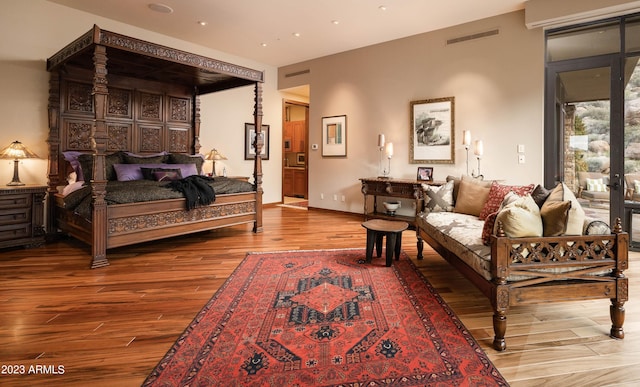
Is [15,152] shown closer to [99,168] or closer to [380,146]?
[99,168]

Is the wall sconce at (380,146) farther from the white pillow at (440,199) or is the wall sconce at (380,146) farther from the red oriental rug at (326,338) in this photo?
the red oriental rug at (326,338)

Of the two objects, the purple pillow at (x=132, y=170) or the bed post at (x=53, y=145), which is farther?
the purple pillow at (x=132, y=170)

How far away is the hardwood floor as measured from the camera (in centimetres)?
182

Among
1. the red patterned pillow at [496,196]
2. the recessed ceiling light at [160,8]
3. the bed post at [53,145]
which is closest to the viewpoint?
the red patterned pillow at [496,196]

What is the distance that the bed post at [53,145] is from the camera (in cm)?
470

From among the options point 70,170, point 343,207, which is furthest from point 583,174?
point 70,170

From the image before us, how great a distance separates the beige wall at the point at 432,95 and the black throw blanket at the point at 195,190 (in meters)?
3.16

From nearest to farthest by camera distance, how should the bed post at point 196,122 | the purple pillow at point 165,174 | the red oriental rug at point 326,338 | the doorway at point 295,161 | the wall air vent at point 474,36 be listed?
the red oriental rug at point 326,338, the purple pillow at point 165,174, the wall air vent at point 474,36, the bed post at point 196,122, the doorway at point 295,161

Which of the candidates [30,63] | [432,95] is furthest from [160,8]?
[432,95]

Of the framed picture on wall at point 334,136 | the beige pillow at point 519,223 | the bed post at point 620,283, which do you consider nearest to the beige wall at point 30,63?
the framed picture on wall at point 334,136

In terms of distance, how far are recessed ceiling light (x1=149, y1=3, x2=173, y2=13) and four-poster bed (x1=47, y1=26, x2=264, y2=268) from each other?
82 centimetres

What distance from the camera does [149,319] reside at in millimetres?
2414

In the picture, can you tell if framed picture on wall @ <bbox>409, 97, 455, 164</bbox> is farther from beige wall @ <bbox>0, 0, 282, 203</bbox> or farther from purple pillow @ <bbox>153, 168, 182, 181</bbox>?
beige wall @ <bbox>0, 0, 282, 203</bbox>

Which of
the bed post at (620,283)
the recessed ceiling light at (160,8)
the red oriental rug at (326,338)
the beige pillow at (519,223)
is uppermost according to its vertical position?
the recessed ceiling light at (160,8)
